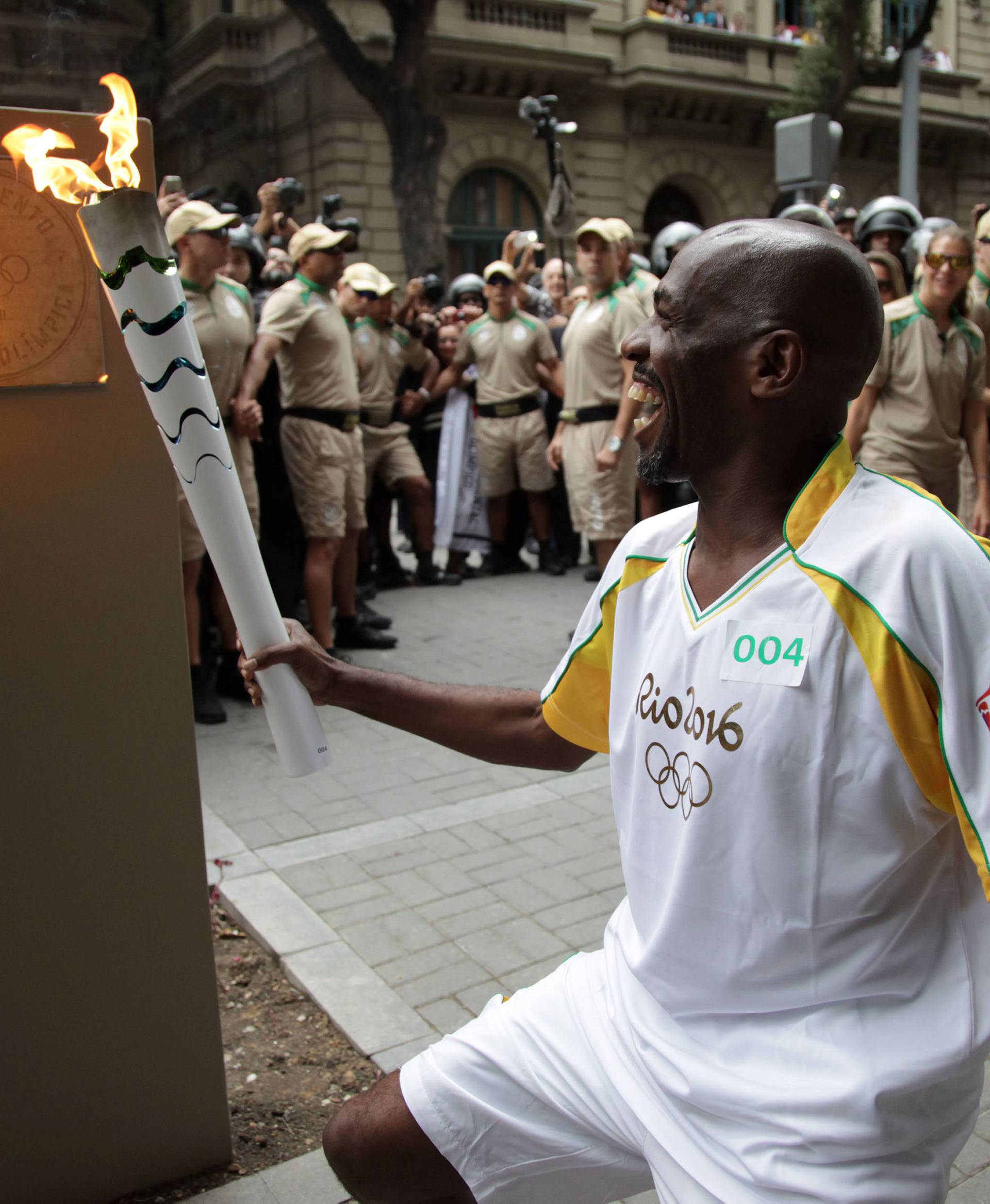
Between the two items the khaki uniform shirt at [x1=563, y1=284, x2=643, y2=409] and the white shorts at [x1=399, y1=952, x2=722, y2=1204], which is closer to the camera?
the white shorts at [x1=399, y1=952, x2=722, y2=1204]

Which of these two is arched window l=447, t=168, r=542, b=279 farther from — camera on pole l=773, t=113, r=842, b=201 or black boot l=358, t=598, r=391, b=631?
black boot l=358, t=598, r=391, b=631

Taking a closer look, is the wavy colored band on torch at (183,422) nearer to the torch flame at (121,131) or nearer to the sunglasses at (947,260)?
the torch flame at (121,131)

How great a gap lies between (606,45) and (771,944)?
2872cm

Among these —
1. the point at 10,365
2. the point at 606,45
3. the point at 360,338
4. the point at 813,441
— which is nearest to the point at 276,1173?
the point at 10,365

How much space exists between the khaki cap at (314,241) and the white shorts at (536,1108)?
533cm

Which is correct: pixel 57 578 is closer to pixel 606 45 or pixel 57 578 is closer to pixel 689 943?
pixel 689 943

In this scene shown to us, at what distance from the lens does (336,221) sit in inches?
354

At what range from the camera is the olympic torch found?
1.80 meters

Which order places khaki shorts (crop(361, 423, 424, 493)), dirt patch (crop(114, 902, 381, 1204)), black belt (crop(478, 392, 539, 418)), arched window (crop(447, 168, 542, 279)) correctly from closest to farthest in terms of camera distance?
dirt patch (crop(114, 902, 381, 1204))
khaki shorts (crop(361, 423, 424, 493))
black belt (crop(478, 392, 539, 418))
arched window (crop(447, 168, 542, 279))

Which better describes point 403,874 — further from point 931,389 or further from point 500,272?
point 500,272

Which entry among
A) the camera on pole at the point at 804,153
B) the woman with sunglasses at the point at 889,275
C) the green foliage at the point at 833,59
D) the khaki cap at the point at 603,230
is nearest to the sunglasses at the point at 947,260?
the woman with sunglasses at the point at 889,275

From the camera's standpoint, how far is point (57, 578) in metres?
2.29

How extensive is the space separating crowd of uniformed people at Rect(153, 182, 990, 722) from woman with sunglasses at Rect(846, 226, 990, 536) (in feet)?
0.04

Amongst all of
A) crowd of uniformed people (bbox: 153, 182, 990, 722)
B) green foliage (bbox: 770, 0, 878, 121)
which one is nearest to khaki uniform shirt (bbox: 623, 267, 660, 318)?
crowd of uniformed people (bbox: 153, 182, 990, 722)
